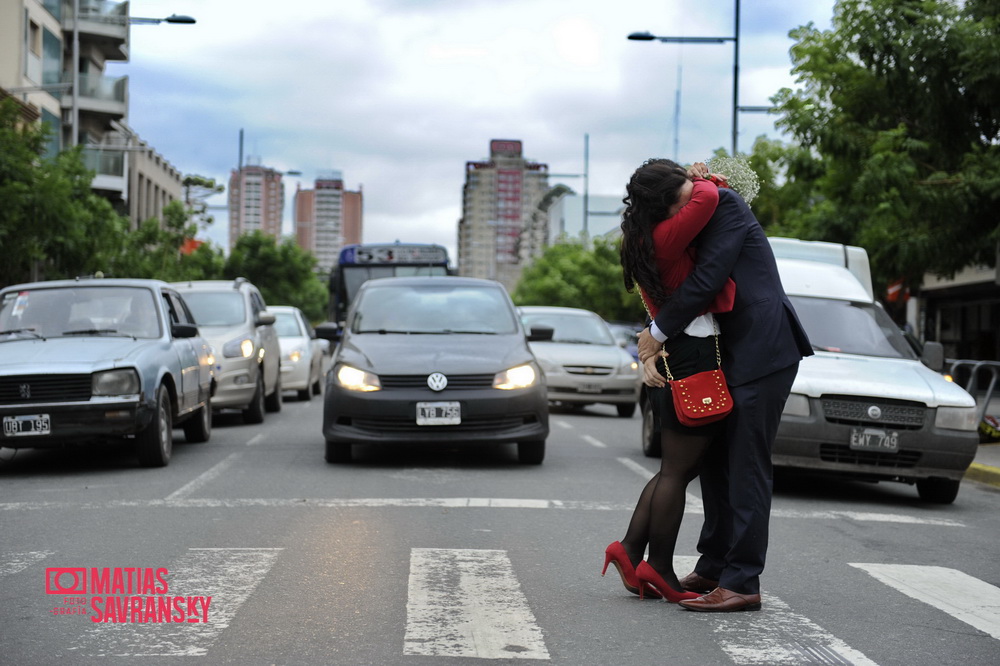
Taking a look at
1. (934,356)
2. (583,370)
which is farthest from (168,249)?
(934,356)

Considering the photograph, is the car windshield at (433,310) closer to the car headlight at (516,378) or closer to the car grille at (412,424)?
the car headlight at (516,378)

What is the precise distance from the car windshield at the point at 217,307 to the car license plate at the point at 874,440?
9552 millimetres

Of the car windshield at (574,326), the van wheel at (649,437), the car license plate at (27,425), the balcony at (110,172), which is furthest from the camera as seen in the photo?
the balcony at (110,172)

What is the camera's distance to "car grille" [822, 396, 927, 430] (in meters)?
9.37

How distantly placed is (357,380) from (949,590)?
5.71m

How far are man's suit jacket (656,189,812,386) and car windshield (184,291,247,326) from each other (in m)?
12.2

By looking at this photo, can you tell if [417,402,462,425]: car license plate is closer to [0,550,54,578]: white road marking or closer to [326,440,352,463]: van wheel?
[326,440,352,463]: van wheel

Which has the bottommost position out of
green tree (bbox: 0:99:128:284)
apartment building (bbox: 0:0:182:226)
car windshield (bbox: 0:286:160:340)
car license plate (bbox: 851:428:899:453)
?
car license plate (bbox: 851:428:899:453)

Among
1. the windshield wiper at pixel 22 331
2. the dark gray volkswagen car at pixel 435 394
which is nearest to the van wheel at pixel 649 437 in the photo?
the dark gray volkswagen car at pixel 435 394

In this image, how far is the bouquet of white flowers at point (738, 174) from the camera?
→ 551 cm

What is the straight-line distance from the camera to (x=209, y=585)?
225 inches

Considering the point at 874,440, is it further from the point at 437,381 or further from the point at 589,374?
the point at 589,374

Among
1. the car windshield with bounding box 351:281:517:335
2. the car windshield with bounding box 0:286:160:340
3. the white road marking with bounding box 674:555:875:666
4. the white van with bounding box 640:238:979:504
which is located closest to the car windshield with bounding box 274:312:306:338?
the car windshield with bounding box 351:281:517:335

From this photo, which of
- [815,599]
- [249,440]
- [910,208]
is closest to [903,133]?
[910,208]
